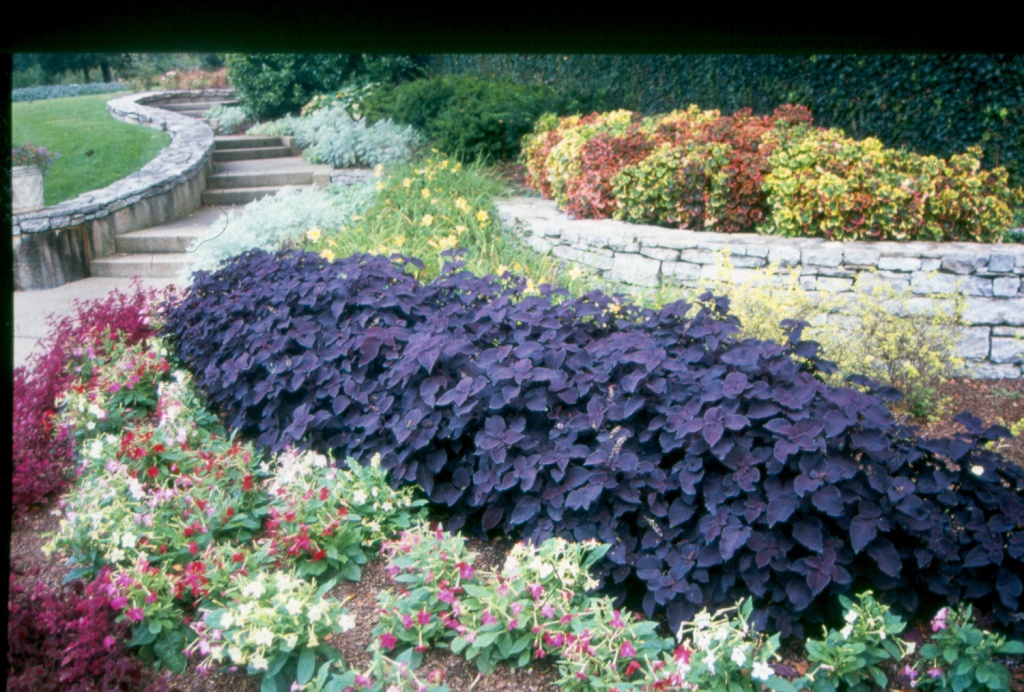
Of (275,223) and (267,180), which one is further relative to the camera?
(267,180)

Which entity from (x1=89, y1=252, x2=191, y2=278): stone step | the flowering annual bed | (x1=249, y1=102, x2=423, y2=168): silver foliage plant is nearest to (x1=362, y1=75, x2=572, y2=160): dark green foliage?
(x1=249, y1=102, x2=423, y2=168): silver foliage plant

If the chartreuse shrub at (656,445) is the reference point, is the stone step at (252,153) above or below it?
above

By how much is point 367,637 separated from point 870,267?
3.54m

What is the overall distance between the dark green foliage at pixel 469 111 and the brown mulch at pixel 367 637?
510 centimetres

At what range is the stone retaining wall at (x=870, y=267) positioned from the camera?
4.23 meters

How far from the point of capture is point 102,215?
22.1ft

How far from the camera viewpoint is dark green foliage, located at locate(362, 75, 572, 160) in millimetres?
7523

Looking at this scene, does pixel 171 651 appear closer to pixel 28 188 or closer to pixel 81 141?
pixel 28 188

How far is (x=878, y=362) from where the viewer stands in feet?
13.2

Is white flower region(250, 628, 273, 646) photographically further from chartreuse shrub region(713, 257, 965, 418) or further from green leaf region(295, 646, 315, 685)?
chartreuse shrub region(713, 257, 965, 418)

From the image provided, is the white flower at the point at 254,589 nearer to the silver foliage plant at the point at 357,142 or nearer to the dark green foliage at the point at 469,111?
the dark green foliage at the point at 469,111

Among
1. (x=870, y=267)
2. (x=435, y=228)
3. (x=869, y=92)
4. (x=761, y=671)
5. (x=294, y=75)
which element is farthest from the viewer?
(x=294, y=75)

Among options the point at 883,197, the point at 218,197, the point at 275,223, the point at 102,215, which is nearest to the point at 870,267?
the point at 883,197

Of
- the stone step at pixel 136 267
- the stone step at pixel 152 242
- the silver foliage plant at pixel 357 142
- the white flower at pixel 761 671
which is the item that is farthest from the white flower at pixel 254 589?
the silver foliage plant at pixel 357 142
